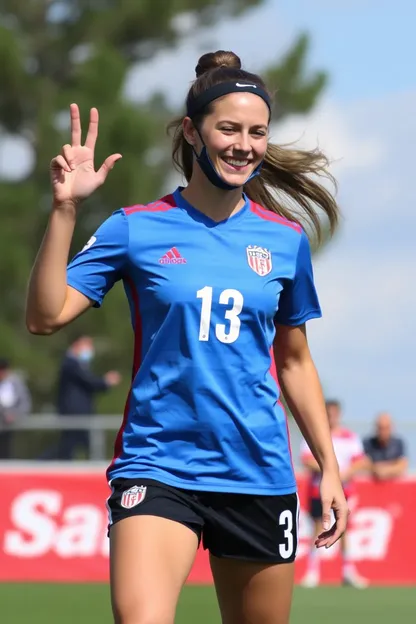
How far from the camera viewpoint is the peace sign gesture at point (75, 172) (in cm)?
467

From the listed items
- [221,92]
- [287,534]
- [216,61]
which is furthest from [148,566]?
[216,61]

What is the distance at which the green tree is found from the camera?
99.1 ft

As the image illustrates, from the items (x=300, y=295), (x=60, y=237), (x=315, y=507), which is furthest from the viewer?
(x=315, y=507)

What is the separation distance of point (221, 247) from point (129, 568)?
115 centimetres

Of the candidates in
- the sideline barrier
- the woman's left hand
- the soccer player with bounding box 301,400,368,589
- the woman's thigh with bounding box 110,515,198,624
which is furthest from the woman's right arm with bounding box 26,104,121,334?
the sideline barrier

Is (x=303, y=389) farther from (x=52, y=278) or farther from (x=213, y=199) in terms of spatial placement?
(x=52, y=278)

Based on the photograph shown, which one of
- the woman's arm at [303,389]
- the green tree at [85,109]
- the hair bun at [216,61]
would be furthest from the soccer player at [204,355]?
the green tree at [85,109]

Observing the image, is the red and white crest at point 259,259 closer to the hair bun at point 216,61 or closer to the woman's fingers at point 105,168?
the woman's fingers at point 105,168

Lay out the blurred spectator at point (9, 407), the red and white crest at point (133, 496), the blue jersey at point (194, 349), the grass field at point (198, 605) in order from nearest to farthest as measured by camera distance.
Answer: the red and white crest at point (133, 496)
the blue jersey at point (194, 349)
the grass field at point (198, 605)
the blurred spectator at point (9, 407)

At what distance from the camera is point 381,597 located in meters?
14.1

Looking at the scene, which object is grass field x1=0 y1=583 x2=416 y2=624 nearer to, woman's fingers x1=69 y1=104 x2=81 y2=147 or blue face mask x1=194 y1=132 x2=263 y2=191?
blue face mask x1=194 y1=132 x2=263 y2=191

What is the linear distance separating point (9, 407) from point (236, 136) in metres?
13.0

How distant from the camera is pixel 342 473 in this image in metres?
15.8

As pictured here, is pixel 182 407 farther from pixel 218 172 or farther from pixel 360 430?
pixel 360 430
